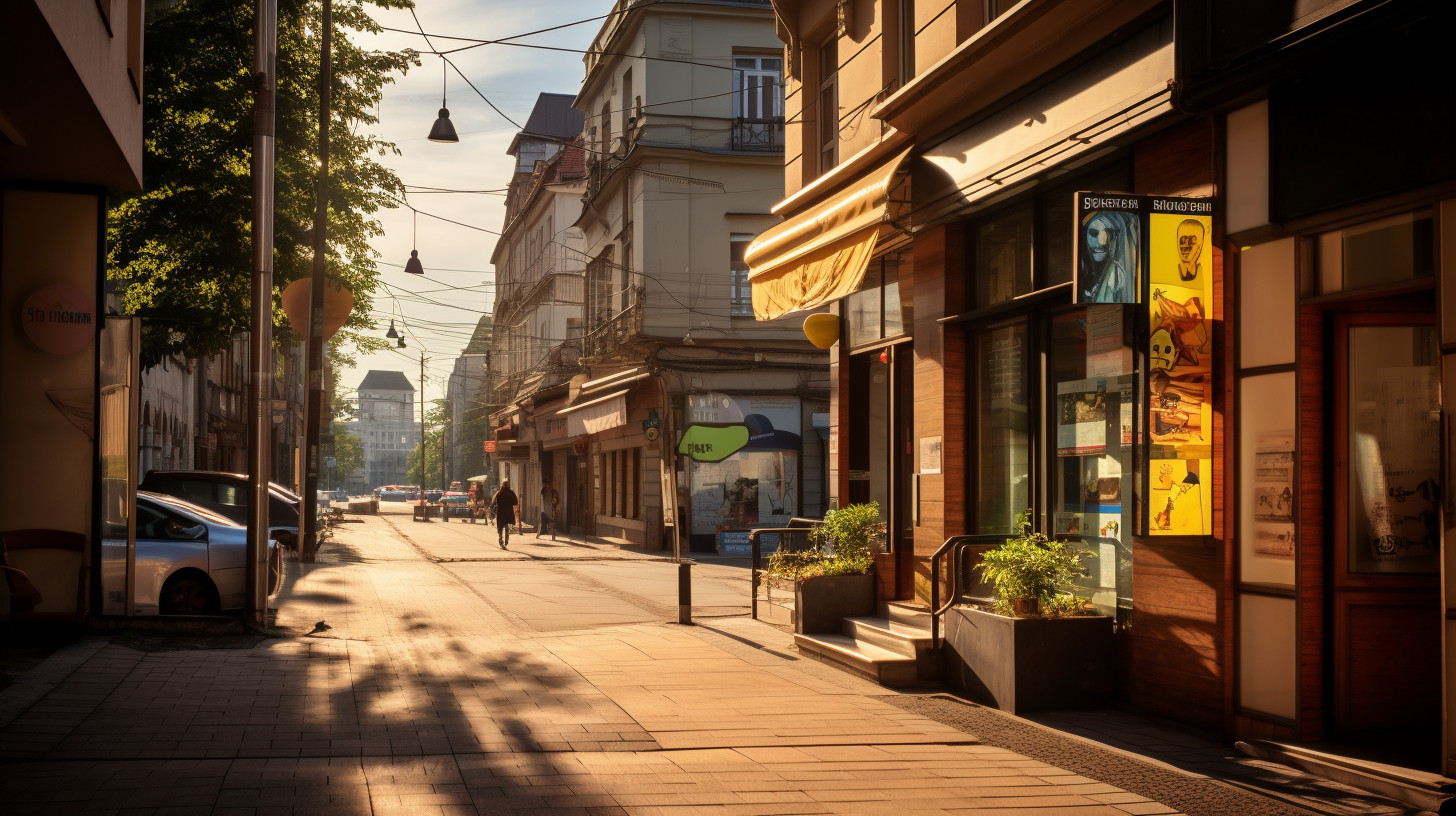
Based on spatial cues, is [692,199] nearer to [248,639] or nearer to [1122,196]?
[248,639]

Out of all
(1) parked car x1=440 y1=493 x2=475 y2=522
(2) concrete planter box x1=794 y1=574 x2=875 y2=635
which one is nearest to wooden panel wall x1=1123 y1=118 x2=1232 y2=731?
(2) concrete planter box x1=794 y1=574 x2=875 y2=635

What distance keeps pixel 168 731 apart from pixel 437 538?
31.9 metres

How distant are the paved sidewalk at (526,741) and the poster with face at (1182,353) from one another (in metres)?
1.59

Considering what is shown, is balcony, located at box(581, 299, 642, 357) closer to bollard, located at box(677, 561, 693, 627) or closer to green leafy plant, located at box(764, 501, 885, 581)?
bollard, located at box(677, 561, 693, 627)

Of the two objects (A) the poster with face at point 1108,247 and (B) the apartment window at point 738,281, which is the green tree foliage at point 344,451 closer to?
(B) the apartment window at point 738,281

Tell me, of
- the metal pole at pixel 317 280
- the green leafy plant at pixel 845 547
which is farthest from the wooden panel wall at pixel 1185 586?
the metal pole at pixel 317 280

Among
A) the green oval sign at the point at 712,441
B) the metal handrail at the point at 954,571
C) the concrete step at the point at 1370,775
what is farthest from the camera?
the green oval sign at the point at 712,441

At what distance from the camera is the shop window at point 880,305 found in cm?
1385

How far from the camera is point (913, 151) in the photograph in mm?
Answer: 12922

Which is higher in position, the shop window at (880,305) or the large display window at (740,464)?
the shop window at (880,305)

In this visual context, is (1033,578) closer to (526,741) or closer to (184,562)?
(526,741)

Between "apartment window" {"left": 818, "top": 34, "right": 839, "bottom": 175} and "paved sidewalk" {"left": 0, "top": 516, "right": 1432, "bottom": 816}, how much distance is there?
22.5ft

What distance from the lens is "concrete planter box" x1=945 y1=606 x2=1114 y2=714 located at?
908 cm

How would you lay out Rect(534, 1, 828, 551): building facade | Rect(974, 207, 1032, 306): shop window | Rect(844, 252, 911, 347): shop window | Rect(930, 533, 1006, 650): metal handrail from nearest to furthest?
Rect(930, 533, 1006, 650): metal handrail, Rect(974, 207, 1032, 306): shop window, Rect(844, 252, 911, 347): shop window, Rect(534, 1, 828, 551): building facade
